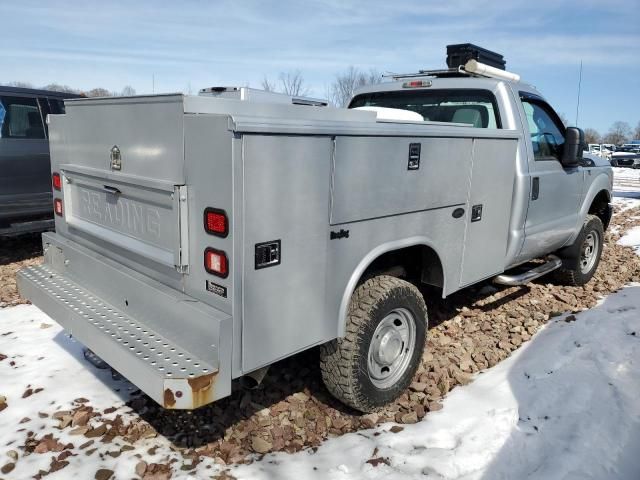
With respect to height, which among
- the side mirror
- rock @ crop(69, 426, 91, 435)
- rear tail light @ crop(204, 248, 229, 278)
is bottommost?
rock @ crop(69, 426, 91, 435)

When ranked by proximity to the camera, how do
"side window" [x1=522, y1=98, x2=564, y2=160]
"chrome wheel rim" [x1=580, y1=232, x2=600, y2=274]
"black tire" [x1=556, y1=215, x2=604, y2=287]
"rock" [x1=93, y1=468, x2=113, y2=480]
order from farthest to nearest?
"chrome wheel rim" [x1=580, y1=232, x2=600, y2=274] < "black tire" [x1=556, y1=215, x2=604, y2=287] < "side window" [x1=522, y1=98, x2=564, y2=160] < "rock" [x1=93, y1=468, x2=113, y2=480]

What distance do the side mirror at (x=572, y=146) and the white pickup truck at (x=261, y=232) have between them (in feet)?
2.32

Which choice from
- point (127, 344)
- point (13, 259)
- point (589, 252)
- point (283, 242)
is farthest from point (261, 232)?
point (13, 259)

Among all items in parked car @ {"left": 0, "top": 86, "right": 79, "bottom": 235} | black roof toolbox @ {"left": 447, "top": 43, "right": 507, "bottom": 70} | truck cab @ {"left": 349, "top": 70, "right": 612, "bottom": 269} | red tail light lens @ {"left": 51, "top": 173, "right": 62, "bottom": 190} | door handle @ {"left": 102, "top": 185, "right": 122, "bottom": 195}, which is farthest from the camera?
parked car @ {"left": 0, "top": 86, "right": 79, "bottom": 235}

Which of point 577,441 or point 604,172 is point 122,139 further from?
point 604,172

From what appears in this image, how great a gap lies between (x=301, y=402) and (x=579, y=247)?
12.7 ft

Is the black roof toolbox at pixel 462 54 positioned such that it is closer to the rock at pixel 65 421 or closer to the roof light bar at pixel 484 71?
the roof light bar at pixel 484 71

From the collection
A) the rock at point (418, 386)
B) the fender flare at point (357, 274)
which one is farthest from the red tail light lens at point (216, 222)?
the rock at point (418, 386)

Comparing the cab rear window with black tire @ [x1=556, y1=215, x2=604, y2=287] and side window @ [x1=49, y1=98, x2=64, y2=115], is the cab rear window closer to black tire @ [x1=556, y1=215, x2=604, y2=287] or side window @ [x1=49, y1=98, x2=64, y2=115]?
black tire @ [x1=556, y1=215, x2=604, y2=287]

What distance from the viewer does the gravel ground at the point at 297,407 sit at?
3035 mm

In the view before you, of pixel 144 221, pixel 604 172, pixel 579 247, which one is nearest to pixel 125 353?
pixel 144 221

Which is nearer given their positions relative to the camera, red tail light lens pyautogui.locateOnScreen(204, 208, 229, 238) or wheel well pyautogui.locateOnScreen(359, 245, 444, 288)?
red tail light lens pyautogui.locateOnScreen(204, 208, 229, 238)

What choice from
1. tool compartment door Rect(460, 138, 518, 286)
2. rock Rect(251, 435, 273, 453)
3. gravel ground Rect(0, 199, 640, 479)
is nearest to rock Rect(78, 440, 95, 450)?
gravel ground Rect(0, 199, 640, 479)

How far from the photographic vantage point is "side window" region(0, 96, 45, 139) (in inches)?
257
